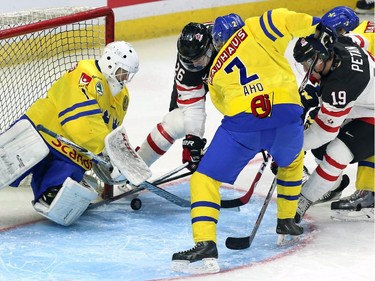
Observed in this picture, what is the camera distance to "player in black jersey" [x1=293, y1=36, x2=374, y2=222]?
15.3ft

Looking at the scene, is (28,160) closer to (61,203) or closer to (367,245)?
(61,203)

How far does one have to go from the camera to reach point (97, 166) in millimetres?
5129

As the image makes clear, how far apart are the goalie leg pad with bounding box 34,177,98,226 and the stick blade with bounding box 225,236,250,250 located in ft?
2.19

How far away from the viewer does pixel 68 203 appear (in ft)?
15.9

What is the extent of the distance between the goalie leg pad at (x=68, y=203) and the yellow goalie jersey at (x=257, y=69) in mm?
811

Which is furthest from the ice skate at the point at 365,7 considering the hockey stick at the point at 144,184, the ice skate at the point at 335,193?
the hockey stick at the point at 144,184

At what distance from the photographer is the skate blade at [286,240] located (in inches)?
185

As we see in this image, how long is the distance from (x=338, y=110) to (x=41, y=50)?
1.71 metres

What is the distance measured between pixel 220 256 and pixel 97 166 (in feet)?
2.78

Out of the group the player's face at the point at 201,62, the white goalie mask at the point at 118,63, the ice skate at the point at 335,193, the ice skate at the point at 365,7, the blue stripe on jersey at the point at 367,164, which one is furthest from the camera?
the ice skate at the point at 365,7

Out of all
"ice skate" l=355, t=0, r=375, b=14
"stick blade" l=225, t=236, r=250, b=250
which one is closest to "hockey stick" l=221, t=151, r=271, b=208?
"stick blade" l=225, t=236, r=250, b=250

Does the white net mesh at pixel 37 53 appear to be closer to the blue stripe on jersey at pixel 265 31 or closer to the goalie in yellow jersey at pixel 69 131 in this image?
the goalie in yellow jersey at pixel 69 131

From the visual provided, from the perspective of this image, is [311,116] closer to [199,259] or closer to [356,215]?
[356,215]

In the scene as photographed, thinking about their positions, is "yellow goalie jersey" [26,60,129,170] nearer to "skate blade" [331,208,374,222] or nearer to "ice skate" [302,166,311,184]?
"ice skate" [302,166,311,184]
